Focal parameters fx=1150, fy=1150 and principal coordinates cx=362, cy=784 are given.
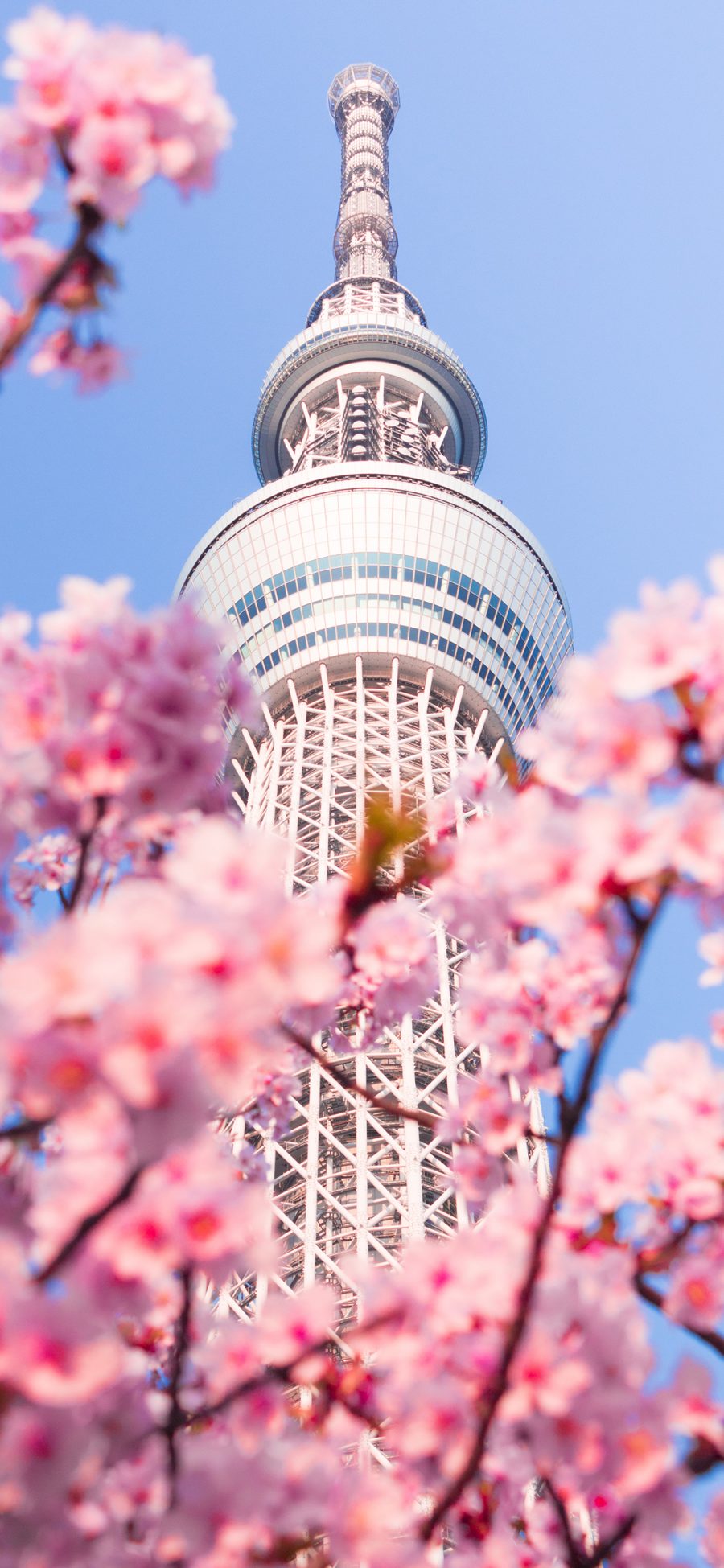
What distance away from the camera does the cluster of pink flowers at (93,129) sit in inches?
122

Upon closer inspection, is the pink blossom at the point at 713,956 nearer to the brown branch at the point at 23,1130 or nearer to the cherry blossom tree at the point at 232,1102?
the cherry blossom tree at the point at 232,1102

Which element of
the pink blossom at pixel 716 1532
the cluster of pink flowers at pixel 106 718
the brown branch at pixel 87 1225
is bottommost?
the pink blossom at pixel 716 1532

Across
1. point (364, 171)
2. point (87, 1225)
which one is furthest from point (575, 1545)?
point (364, 171)

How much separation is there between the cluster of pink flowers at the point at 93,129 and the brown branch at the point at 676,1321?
307 cm

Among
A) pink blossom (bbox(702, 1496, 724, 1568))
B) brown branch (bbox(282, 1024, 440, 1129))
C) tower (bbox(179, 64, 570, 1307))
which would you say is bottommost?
pink blossom (bbox(702, 1496, 724, 1568))

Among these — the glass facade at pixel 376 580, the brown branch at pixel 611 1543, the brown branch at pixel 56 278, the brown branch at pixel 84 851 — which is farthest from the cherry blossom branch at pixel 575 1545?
the glass facade at pixel 376 580

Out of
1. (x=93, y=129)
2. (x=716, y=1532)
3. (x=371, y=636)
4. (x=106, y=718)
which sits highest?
(x=371, y=636)

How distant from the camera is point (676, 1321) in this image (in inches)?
127

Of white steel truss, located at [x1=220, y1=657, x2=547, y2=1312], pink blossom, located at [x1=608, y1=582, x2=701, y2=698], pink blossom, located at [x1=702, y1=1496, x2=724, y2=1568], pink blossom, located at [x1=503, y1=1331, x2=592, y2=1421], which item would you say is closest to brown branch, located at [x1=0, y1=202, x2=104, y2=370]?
pink blossom, located at [x1=608, y1=582, x2=701, y2=698]

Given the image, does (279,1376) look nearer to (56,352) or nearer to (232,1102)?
(232,1102)

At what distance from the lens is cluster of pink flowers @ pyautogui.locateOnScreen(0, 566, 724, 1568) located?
6.42 feet

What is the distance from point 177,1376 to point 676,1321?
54.9 inches

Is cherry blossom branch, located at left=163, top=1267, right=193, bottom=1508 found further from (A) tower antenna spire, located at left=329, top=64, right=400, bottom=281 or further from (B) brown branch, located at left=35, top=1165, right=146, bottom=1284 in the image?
(A) tower antenna spire, located at left=329, top=64, right=400, bottom=281

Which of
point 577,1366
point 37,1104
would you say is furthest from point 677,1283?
point 37,1104
